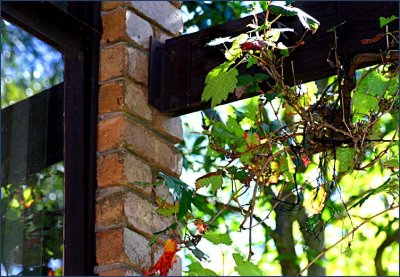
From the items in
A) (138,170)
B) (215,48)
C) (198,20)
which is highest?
(198,20)

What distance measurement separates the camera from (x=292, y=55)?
7.13 ft

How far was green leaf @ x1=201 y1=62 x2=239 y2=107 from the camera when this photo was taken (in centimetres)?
193

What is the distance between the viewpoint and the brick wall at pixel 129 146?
221 cm

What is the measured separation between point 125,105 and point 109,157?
0.14m

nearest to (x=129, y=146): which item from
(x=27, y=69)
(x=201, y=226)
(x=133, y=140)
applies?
(x=133, y=140)

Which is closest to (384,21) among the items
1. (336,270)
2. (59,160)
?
(59,160)

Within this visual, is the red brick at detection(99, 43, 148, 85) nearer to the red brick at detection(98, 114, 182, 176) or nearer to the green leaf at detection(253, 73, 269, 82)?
the red brick at detection(98, 114, 182, 176)

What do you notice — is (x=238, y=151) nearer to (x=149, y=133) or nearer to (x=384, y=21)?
(x=149, y=133)

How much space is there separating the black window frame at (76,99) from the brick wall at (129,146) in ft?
0.07

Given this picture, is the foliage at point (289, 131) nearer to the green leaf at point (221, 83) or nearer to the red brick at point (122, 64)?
the green leaf at point (221, 83)

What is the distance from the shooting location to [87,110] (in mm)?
2338

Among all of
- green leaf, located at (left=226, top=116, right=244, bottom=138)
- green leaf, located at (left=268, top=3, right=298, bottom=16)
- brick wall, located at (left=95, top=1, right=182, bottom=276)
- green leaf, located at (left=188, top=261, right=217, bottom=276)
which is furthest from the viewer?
green leaf, located at (left=226, top=116, right=244, bottom=138)

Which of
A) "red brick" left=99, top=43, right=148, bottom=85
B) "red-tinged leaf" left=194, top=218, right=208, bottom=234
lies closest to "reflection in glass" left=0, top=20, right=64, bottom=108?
"red brick" left=99, top=43, right=148, bottom=85

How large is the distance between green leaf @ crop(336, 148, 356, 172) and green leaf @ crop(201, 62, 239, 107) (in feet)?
1.31
